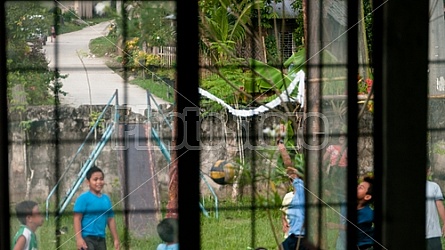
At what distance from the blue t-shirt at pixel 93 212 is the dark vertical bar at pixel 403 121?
77 centimetres

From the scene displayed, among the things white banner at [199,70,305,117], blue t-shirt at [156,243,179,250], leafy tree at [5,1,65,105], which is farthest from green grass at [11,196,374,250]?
leafy tree at [5,1,65,105]

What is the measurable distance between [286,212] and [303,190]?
9 centimetres

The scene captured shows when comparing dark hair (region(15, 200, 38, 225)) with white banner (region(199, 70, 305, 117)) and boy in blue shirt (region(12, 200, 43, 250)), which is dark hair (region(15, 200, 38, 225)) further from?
white banner (region(199, 70, 305, 117))

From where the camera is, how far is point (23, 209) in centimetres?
195

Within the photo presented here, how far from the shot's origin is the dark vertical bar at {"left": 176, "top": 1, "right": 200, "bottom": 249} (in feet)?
5.37

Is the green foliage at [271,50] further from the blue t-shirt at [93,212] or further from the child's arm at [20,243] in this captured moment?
the child's arm at [20,243]

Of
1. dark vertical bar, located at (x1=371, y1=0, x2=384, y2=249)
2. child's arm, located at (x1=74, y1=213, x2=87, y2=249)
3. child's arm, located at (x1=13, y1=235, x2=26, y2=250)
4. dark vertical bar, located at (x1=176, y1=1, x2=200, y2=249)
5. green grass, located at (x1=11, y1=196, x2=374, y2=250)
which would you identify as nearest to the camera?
dark vertical bar, located at (x1=176, y1=1, x2=200, y2=249)

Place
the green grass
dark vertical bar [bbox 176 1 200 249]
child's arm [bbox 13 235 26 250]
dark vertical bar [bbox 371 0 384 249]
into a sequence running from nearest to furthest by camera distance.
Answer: dark vertical bar [bbox 176 1 200 249] < dark vertical bar [bbox 371 0 384 249] < child's arm [bbox 13 235 26 250] < the green grass

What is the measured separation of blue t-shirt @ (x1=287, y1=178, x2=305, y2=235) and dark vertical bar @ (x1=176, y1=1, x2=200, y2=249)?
0.57m

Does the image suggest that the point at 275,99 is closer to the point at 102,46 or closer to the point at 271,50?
the point at 271,50

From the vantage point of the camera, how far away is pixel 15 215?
75.8 inches

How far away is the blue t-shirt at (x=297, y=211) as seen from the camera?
7.09 feet

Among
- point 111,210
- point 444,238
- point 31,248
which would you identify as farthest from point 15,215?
point 444,238

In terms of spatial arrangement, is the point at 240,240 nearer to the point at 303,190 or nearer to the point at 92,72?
the point at 303,190
